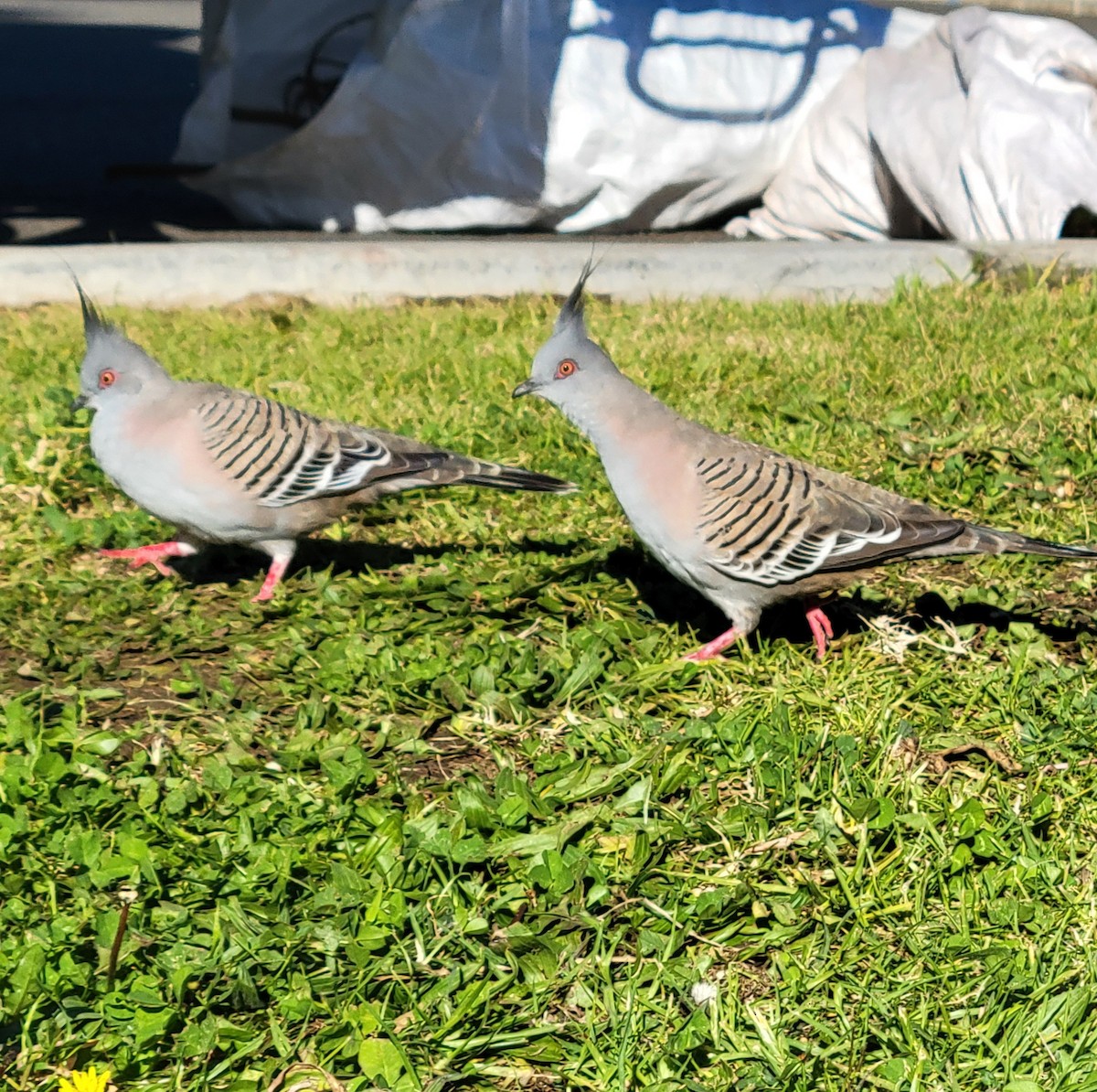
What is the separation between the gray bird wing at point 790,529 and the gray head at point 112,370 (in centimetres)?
172

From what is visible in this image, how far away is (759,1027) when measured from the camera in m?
2.51

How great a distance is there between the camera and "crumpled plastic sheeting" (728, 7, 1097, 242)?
23.8 feet

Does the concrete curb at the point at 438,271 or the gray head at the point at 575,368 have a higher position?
the gray head at the point at 575,368

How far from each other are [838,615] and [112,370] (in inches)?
88.2

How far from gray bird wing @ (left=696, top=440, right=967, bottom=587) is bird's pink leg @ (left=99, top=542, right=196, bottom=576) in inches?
67.3

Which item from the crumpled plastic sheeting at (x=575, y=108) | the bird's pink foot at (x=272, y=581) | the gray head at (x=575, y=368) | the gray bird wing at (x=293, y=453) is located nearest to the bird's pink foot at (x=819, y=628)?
the gray head at (x=575, y=368)

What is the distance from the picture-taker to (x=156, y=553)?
434cm

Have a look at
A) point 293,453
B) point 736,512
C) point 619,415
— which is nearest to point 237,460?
point 293,453

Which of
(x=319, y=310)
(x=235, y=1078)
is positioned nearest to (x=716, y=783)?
(x=235, y=1078)

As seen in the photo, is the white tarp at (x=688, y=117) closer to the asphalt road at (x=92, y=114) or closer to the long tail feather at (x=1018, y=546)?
the asphalt road at (x=92, y=114)

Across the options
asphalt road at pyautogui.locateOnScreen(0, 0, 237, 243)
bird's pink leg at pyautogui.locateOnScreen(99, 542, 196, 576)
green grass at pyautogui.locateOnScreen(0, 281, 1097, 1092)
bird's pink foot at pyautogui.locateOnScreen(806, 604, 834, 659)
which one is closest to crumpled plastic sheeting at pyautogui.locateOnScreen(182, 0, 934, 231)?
asphalt road at pyautogui.locateOnScreen(0, 0, 237, 243)

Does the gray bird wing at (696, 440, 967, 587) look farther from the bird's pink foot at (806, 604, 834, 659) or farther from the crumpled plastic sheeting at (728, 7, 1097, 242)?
the crumpled plastic sheeting at (728, 7, 1097, 242)

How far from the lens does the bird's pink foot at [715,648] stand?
3689 mm

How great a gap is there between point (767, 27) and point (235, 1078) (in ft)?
24.5
